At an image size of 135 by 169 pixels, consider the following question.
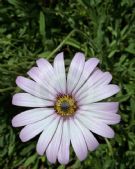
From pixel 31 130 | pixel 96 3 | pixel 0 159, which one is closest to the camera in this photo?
pixel 31 130

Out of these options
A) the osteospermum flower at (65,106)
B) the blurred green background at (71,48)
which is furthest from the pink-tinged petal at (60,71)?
the blurred green background at (71,48)

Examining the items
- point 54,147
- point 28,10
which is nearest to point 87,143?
point 54,147

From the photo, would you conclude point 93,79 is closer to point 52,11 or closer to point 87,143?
point 87,143

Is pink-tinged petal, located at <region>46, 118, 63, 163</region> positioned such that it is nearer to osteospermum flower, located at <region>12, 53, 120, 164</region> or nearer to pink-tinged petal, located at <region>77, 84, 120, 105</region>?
osteospermum flower, located at <region>12, 53, 120, 164</region>

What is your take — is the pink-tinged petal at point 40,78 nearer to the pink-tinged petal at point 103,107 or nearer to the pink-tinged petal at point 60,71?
the pink-tinged petal at point 60,71

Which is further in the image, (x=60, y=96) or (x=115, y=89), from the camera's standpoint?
(x=60, y=96)

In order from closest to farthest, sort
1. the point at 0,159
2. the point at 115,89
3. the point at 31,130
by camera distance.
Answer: the point at 115,89
the point at 31,130
the point at 0,159

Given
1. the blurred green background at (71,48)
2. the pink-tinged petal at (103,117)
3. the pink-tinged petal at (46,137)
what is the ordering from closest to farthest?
1. the pink-tinged petal at (103,117)
2. the pink-tinged petal at (46,137)
3. the blurred green background at (71,48)

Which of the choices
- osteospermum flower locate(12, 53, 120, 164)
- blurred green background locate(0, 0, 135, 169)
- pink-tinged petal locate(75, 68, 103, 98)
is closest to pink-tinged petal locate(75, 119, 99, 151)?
osteospermum flower locate(12, 53, 120, 164)
